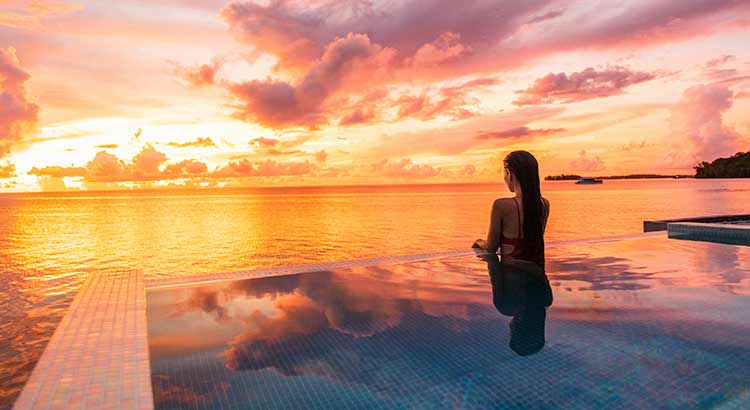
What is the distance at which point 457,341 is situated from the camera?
5.22 meters

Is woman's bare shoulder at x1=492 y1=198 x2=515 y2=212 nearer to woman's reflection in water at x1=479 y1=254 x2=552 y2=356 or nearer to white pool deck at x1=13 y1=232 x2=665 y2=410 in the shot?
woman's reflection in water at x1=479 y1=254 x2=552 y2=356

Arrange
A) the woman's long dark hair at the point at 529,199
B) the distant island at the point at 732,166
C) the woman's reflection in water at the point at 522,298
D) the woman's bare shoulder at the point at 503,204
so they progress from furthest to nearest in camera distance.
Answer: the distant island at the point at 732,166 < the woman's bare shoulder at the point at 503,204 < the woman's long dark hair at the point at 529,199 < the woman's reflection in water at the point at 522,298

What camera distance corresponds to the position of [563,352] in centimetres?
478

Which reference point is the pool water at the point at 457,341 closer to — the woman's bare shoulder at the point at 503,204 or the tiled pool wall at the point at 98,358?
the tiled pool wall at the point at 98,358

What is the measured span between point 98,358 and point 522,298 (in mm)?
5703

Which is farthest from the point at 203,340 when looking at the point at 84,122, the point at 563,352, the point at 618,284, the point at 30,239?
the point at 84,122

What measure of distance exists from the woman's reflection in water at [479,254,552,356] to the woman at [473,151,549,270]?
0.24m

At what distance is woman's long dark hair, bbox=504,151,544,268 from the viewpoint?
7.31 metres

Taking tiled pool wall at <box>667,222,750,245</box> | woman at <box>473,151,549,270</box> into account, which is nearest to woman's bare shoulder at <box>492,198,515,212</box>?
woman at <box>473,151,549,270</box>

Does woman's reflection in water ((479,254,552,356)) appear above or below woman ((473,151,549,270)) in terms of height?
below

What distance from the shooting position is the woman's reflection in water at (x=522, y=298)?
5255 millimetres

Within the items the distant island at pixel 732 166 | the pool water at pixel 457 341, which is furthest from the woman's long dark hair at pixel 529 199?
the distant island at pixel 732 166

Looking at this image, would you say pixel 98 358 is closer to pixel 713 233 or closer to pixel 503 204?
pixel 503 204

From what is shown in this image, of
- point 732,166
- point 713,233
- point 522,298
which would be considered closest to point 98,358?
point 522,298
